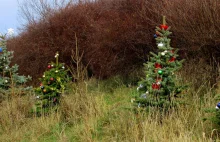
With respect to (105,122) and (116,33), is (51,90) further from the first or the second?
(116,33)

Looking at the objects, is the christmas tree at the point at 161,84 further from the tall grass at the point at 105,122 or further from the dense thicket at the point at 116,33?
the dense thicket at the point at 116,33

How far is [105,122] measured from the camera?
4.89m

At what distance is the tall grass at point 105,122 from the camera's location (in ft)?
12.5

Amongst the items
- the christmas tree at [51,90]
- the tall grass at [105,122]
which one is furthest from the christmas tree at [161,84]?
→ the christmas tree at [51,90]

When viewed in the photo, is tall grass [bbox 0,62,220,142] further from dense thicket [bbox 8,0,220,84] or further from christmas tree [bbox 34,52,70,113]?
dense thicket [bbox 8,0,220,84]

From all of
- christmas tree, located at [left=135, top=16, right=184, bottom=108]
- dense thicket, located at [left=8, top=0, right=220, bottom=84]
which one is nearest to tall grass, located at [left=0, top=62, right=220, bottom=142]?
christmas tree, located at [left=135, top=16, right=184, bottom=108]

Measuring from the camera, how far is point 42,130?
16.9 ft

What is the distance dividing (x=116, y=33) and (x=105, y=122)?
3.82 metres

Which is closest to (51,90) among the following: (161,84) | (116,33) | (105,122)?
(105,122)

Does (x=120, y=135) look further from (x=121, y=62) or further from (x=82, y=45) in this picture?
(x=82, y=45)

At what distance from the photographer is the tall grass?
3803 mm

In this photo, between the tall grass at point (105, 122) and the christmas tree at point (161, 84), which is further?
the christmas tree at point (161, 84)

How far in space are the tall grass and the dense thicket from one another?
2.84 ft

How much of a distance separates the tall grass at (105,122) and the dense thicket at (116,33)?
0.87 m
